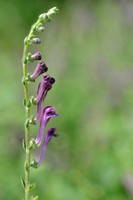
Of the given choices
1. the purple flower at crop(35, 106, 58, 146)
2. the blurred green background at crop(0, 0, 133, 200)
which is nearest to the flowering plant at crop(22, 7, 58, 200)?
the purple flower at crop(35, 106, 58, 146)

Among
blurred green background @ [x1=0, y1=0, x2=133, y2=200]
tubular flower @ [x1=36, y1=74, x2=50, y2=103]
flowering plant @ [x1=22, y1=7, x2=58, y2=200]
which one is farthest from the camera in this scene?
blurred green background @ [x1=0, y1=0, x2=133, y2=200]

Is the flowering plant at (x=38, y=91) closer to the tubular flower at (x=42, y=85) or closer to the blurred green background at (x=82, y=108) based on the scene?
the tubular flower at (x=42, y=85)

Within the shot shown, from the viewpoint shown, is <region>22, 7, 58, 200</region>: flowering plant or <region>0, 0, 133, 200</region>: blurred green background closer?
<region>22, 7, 58, 200</region>: flowering plant

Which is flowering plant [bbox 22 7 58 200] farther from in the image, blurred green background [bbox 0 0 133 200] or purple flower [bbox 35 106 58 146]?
blurred green background [bbox 0 0 133 200]

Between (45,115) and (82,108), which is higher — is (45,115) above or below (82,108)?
below

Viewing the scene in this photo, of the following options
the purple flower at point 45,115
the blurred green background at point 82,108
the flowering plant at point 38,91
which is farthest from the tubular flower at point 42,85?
the blurred green background at point 82,108

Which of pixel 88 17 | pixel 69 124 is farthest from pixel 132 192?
pixel 88 17

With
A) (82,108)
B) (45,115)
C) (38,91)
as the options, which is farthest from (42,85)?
(82,108)

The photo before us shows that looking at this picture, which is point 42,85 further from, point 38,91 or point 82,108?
point 82,108
